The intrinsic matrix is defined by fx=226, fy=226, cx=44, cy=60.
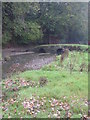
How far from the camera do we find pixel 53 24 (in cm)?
3000

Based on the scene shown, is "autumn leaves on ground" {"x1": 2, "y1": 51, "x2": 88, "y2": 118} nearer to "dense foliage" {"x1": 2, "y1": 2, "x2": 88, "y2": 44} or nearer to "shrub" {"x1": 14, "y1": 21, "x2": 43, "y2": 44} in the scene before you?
"shrub" {"x1": 14, "y1": 21, "x2": 43, "y2": 44}

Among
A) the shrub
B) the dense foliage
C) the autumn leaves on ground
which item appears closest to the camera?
the autumn leaves on ground

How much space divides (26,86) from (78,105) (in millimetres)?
2511

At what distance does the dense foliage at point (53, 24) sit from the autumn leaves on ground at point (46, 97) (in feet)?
44.4

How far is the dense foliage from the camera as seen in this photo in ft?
78.2

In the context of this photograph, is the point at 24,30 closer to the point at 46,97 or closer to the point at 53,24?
the point at 53,24

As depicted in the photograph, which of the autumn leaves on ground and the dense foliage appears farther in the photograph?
the dense foliage

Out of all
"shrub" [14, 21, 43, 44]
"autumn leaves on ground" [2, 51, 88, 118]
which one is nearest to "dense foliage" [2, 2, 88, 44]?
"shrub" [14, 21, 43, 44]

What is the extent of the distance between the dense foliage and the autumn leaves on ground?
1353 centimetres

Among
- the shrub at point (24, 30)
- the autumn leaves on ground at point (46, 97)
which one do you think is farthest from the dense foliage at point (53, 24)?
the autumn leaves on ground at point (46, 97)

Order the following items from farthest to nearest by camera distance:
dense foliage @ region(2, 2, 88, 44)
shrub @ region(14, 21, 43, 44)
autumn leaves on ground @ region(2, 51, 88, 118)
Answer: dense foliage @ region(2, 2, 88, 44)
shrub @ region(14, 21, 43, 44)
autumn leaves on ground @ region(2, 51, 88, 118)

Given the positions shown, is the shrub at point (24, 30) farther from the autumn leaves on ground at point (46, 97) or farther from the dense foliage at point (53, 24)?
the autumn leaves on ground at point (46, 97)

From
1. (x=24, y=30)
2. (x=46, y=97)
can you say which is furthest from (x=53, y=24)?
(x=46, y=97)

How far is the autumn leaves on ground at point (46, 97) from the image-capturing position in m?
5.33
